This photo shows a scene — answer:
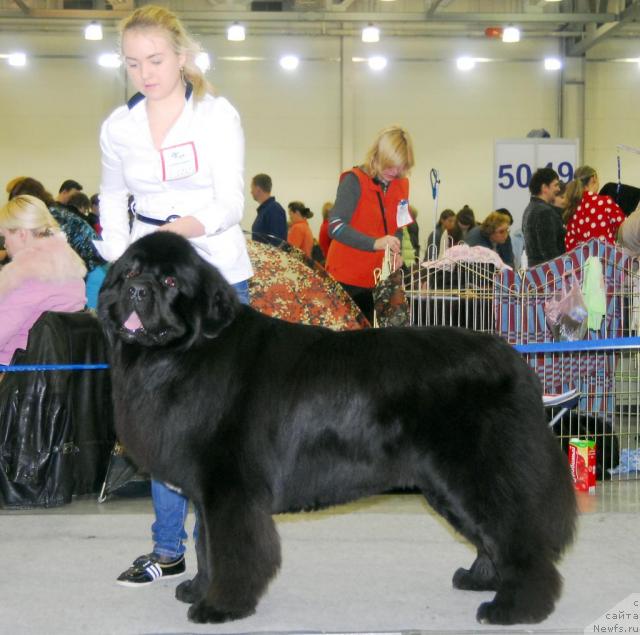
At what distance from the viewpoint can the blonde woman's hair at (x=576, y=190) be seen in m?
7.81

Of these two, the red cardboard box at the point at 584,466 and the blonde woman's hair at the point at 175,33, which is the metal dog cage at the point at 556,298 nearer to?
the red cardboard box at the point at 584,466

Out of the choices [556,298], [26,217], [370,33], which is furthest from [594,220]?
[370,33]

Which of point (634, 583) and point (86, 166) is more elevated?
point (86, 166)

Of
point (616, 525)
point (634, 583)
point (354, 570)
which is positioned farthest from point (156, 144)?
point (616, 525)

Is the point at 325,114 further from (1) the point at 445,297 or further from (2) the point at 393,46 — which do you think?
(1) the point at 445,297

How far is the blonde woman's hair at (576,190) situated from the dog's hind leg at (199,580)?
17.9ft

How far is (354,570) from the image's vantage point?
3.81 meters

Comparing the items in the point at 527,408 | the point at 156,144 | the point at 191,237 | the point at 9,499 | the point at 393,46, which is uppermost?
the point at 393,46

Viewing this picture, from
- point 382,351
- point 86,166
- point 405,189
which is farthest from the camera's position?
point 86,166

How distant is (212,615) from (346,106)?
14.7m

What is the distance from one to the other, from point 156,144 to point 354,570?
6.29 feet

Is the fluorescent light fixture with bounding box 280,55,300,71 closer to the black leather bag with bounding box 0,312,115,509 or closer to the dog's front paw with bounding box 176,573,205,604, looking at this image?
the black leather bag with bounding box 0,312,115,509

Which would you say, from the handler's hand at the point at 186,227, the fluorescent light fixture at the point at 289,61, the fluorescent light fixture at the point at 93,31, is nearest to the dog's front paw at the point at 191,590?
the handler's hand at the point at 186,227

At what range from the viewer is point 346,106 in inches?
666
